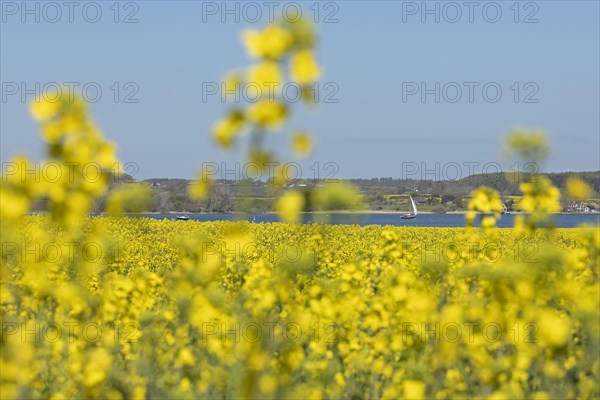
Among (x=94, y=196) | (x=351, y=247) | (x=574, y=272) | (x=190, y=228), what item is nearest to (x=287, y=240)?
(x=351, y=247)

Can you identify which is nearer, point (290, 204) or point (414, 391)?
point (290, 204)

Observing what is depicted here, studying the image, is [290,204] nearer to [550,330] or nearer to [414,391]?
[414,391]

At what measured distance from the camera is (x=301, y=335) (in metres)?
5.11

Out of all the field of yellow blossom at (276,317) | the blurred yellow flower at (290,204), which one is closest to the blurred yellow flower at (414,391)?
the field of yellow blossom at (276,317)

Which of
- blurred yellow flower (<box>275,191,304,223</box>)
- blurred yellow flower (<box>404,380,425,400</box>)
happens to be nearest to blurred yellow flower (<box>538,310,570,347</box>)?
blurred yellow flower (<box>404,380,425,400</box>)

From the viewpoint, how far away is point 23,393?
4141 mm

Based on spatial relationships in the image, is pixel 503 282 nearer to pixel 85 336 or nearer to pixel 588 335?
pixel 588 335

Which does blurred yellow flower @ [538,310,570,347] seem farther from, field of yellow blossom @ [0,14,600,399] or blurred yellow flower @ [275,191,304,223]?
blurred yellow flower @ [275,191,304,223]

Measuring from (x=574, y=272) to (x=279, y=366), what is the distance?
2.82 metres

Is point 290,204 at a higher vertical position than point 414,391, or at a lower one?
higher

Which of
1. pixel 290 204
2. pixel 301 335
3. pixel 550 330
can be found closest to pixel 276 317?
pixel 301 335

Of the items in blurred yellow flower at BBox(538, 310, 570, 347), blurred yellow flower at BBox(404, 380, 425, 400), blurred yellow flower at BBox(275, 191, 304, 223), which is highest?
blurred yellow flower at BBox(275, 191, 304, 223)

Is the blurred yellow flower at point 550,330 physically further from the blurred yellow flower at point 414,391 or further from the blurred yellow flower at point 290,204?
the blurred yellow flower at point 290,204

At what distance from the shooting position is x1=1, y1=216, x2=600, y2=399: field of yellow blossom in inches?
168
